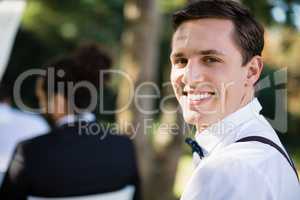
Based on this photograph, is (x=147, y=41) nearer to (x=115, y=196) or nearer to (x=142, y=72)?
(x=142, y=72)

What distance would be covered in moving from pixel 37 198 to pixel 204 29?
143 centimetres

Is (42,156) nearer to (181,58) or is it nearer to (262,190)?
(181,58)

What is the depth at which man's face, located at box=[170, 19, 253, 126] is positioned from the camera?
1414 millimetres

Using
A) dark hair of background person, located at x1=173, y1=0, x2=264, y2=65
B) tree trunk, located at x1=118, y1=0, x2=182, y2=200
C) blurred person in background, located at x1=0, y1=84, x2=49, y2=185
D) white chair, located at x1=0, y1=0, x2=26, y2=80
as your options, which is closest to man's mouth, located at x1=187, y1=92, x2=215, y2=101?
dark hair of background person, located at x1=173, y1=0, x2=264, y2=65

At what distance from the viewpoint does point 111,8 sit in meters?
6.89

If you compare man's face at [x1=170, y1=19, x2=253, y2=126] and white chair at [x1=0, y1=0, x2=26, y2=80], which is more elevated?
white chair at [x1=0, y1=0, x2=26, y2=80]

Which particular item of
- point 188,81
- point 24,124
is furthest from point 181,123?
point 188,81

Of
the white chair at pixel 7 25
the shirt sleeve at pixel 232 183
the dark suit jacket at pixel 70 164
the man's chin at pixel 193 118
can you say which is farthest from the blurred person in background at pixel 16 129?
the shirt sleeve at pixel 232 183

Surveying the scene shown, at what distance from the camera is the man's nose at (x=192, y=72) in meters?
1.44

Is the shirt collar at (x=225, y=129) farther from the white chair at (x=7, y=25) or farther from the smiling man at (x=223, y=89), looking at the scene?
the white chair at (x=7, y=25)

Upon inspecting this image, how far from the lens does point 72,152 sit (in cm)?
267

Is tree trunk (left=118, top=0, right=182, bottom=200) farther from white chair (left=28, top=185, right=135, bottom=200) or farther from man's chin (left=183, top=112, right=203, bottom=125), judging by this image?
man's chin (left=183, top=112, right=203, bottom=125)

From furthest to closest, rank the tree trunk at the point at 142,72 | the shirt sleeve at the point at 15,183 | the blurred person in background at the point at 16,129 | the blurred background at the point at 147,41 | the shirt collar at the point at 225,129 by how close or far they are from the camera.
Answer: the tree trunk at the point at 142,72 → the blurred background at the point at 147,41 → the blurred person in background at the point at 16,129 → the shirt sleeve at the point at 15,183 → the shirt collar at the point at 225,129

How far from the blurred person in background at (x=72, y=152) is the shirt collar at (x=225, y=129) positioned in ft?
4.16
